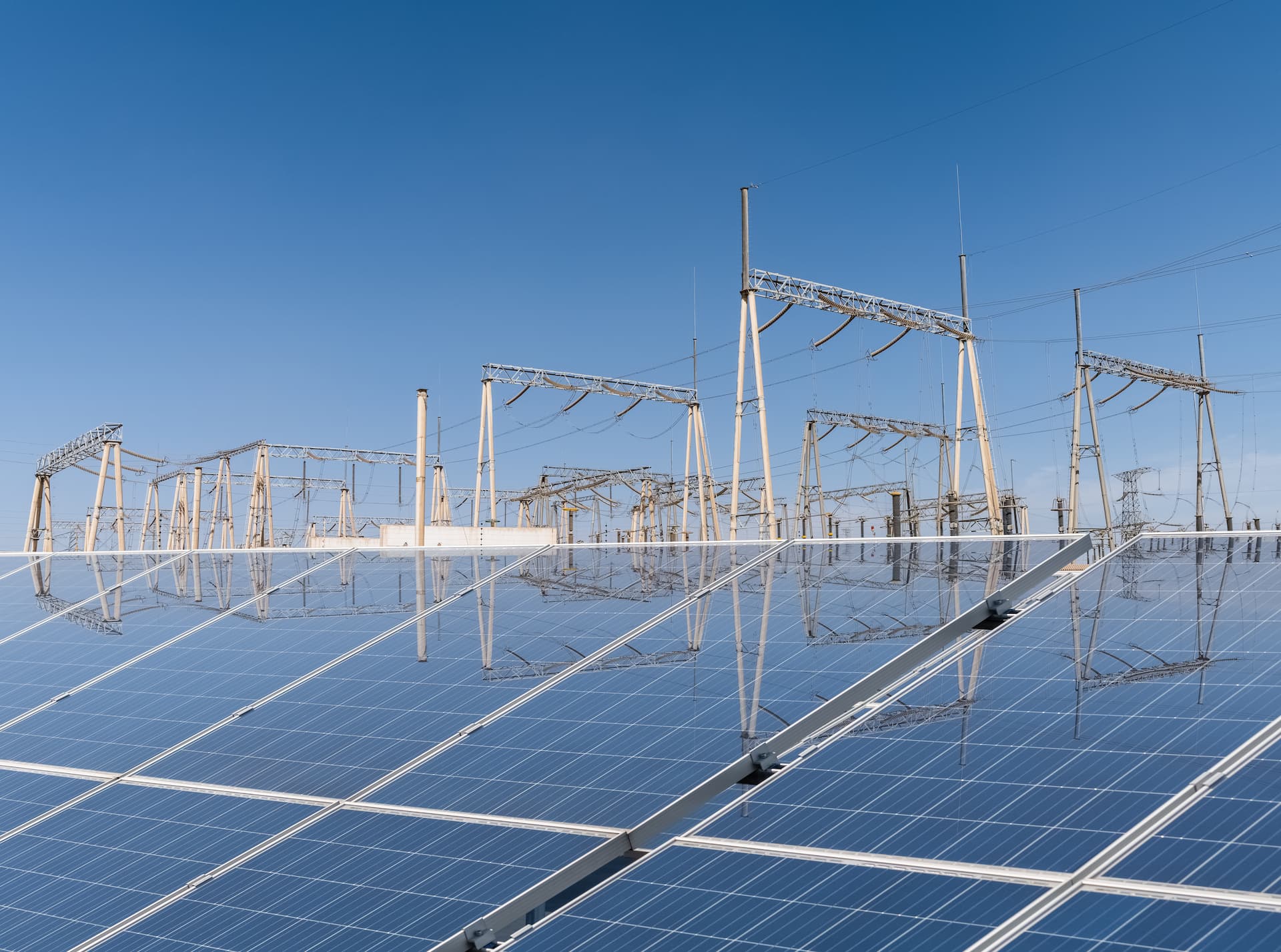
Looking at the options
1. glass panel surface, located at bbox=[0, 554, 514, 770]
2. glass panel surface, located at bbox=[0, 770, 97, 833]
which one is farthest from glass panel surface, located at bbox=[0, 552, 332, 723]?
glass panel surface, located at bbox=[0, 770, 97, 833]

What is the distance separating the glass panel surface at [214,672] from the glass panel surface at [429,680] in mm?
497

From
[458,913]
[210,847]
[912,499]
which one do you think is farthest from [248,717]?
[912,499]

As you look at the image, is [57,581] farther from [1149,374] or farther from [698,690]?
[1149,374]

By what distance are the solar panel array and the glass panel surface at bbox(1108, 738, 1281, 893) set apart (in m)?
0.02

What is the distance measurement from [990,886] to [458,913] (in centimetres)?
259

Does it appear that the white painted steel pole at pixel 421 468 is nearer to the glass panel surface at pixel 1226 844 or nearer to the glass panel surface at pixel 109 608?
the glass panel surface at pixel 109 608

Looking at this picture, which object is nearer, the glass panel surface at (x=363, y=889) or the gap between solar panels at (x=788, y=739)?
the gap between solar panels at (x=788, y=739)

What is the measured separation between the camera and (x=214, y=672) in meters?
10.3

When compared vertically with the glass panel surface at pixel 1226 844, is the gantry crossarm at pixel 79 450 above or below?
above

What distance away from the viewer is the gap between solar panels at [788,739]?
16.8 ft

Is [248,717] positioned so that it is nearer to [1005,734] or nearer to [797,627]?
[797,627]

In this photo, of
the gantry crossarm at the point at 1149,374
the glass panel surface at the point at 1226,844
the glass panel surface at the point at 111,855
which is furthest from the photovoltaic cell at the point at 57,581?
the gantry crossarm at the point at 1149,374

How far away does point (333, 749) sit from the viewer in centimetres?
782

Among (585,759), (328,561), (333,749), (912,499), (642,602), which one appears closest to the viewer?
(585,759)
